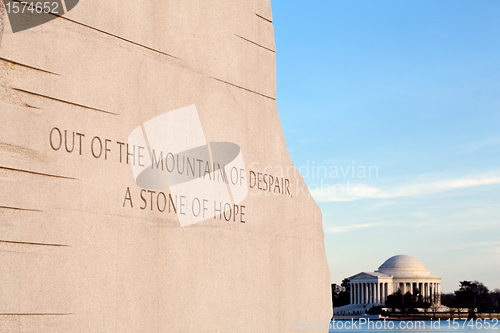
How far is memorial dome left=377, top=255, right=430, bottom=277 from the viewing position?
123 meters

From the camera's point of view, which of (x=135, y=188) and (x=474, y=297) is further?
Answer: (x=474, y=297)

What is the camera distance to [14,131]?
185 inches

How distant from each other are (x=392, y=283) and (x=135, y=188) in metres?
122

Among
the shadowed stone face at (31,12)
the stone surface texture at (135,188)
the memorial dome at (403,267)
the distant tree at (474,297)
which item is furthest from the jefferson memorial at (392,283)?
the shadowed stone face at (31,12)

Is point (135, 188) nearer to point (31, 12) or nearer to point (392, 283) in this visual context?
point (31, 12)

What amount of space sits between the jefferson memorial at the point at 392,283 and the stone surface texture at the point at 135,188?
11800 centimetres

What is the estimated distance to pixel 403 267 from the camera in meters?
124

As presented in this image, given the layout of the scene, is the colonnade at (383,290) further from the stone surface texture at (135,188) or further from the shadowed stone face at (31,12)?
the shadowed stone face at (31,12)

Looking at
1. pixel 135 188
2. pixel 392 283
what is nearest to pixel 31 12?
pixel 135 188

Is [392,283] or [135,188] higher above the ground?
[135,188]

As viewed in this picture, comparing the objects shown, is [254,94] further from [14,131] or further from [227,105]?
[14,131]

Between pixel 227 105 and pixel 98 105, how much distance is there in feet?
6.44

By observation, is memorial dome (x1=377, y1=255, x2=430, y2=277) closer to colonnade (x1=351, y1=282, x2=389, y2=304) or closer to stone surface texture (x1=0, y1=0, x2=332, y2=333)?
colonnade (x1=351, y1=282, x2=389, y2=304)

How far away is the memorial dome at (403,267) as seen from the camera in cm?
12319
